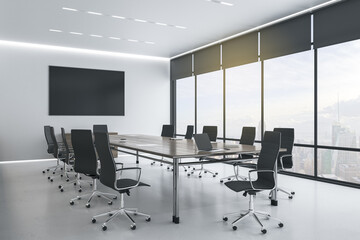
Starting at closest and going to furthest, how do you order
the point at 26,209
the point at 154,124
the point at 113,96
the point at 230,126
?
the point at 26,209, the point at 230,126, the point at 113,96, the point at 154,124

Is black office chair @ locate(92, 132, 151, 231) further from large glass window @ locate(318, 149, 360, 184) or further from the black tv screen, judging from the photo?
the black tv screen

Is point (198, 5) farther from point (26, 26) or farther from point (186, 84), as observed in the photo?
point (186, 84)

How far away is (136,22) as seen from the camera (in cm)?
721

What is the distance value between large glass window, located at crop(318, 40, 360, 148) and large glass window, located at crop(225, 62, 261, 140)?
1.81 metres

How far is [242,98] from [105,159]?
5625 millimetres

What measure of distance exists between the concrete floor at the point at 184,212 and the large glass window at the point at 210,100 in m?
3.41

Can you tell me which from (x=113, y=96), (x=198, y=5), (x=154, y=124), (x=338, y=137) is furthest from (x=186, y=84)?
(x=338, y=137)

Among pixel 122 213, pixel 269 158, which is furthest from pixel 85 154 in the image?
pixel 269 158

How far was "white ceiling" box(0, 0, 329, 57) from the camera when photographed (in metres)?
6.11

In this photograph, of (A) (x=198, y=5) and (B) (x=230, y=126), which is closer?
(A) (x=198, y=5)

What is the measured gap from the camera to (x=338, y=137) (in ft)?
20.2

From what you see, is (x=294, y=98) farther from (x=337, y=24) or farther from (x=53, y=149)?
(x=53, y=149)

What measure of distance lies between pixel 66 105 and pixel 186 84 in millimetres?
4159

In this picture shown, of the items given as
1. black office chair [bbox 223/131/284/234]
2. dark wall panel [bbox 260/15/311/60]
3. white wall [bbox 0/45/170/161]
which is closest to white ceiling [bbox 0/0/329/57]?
dark wall panel [bbox 260/15/311/60]
